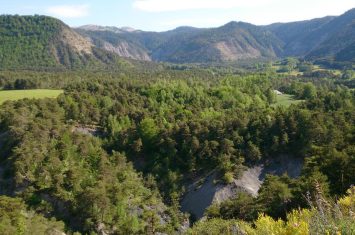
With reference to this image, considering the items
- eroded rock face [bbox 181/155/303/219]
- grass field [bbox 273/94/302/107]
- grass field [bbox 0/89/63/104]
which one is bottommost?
eroded rock face [bbox 181/155/303/219]

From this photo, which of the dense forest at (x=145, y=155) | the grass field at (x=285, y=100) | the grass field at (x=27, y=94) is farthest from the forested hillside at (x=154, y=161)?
the grass field at (x=285, y=100)

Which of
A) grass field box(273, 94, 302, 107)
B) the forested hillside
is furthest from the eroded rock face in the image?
grass field box(273, 94, 302, 107)

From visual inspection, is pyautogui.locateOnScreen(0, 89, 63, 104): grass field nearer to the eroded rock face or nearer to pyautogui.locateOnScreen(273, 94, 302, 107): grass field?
the eroded rock face

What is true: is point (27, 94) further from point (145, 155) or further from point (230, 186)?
point (230, 186)

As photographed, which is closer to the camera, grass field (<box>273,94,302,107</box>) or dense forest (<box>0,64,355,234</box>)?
dense forest (<box>0,64,355,234</box>)

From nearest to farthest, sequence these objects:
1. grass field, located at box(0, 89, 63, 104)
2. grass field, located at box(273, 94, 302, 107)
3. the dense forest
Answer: the dense forest
grass field, located at box(0, 89, 63, 104)
grass field, located at box(273, 94, 302, 107)

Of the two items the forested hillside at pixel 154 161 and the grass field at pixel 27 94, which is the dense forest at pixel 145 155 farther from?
the grass field at pixel 27 94

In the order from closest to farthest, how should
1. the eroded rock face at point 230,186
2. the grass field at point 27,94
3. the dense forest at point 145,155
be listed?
the dense forest at point 145,155
the eroded rock face at point 230,186
the grass field at point 27,94
